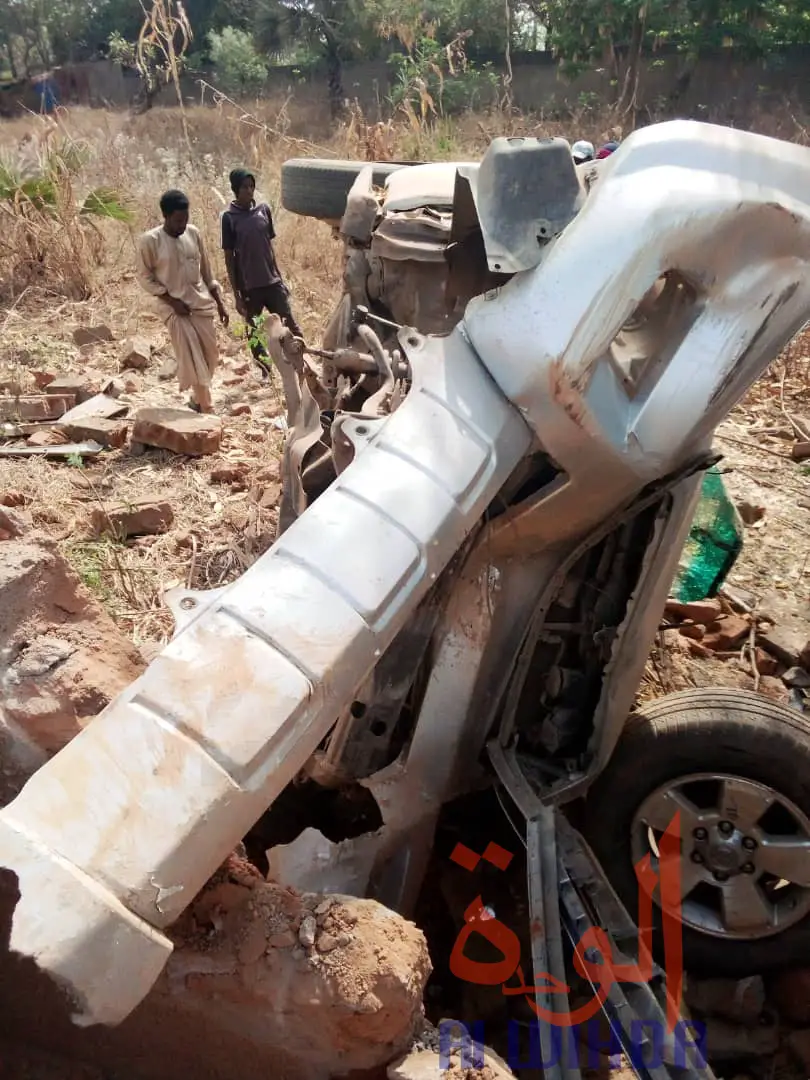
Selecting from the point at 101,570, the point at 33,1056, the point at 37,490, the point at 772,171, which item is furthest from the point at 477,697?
the point at 37,490

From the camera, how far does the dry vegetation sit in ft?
14.4

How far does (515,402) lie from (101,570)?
289cm

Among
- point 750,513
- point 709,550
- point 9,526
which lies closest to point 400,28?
point 750,513

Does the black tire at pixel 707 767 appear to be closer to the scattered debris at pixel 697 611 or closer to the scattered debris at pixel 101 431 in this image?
the scattered debris at pixel 697 611

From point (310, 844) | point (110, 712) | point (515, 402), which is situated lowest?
point (310, 844)

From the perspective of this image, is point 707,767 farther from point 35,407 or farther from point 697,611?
point 35,407

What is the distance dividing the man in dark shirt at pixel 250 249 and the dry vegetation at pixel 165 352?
614 mm

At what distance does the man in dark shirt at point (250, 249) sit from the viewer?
6598 mm

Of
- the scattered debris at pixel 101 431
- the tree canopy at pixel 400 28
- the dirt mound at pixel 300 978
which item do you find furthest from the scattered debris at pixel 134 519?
the tree canopy at pixel 400 28

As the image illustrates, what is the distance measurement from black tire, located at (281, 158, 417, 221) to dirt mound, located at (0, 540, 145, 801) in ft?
9.37

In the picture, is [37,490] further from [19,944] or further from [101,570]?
[19,944]

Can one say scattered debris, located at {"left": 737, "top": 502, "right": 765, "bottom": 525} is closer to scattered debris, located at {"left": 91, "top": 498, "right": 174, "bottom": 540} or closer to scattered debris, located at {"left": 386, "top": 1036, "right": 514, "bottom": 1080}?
scattered debris, located at {"left": 91, "top": 498, "right": 174, "bottom": 540}

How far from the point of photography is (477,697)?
87.5 inches

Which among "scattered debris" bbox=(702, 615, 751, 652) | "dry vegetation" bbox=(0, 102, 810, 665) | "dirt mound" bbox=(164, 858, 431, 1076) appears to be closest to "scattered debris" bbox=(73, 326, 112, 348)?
"dry vegetation" bbox=(0, 102, 810, 665)
